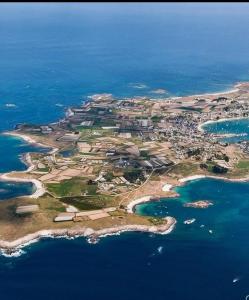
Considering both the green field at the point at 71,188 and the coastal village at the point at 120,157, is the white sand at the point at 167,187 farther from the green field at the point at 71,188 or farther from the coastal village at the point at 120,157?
the green field at the point at 71,188

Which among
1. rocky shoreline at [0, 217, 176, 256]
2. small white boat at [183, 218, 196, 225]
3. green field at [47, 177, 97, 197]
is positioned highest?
green field at [47, 177, 97, 197]

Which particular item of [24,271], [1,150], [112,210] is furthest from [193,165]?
[24,271]

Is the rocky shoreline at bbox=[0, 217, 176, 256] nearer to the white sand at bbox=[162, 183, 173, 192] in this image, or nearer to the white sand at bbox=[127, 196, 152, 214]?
the white sand at bbox=[127, 196, 152, 214]

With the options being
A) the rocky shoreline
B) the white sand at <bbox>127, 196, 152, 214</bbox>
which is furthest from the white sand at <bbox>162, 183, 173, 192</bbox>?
the rocky shoreline

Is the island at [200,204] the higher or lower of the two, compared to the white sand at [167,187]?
lower

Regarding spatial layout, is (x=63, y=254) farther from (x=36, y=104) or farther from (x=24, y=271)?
(x=36, y=104)

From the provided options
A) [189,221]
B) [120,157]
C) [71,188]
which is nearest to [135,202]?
[189,221]

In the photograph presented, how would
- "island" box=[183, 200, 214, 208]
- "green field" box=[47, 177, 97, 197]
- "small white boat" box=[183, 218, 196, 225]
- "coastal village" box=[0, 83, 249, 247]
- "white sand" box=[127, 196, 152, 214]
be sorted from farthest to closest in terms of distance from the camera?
"green field" box=[47, 177, 97, 197], "island" box=[183, 200, 214, 208], "white sand" box=[127, 196, 152, 214], "coastal village" box=[0, 83, 249, 247], "small white boat" box=[183, 218, 196, 225]

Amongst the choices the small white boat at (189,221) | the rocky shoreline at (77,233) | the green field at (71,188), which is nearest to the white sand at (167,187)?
the small white boat at (189,221)

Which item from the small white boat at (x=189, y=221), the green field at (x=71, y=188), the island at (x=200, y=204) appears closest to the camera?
the small white boat at (x=189, y=221)
